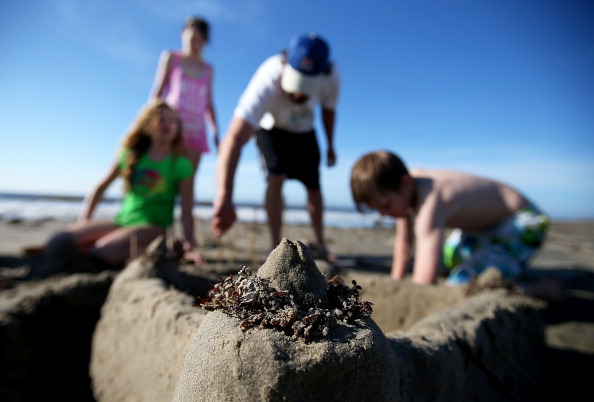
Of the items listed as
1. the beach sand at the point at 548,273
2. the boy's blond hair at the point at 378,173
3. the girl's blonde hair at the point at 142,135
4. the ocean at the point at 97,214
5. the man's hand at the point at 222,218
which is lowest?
the ocean at the point at 97,214

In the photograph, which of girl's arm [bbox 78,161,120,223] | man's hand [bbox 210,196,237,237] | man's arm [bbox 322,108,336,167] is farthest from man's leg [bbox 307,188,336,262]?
girl's arm [bbox 78,161,120,223]

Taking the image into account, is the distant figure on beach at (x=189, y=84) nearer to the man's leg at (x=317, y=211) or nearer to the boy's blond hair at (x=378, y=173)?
the man's leg at (x=317, y=211)

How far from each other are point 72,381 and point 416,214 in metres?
2.68

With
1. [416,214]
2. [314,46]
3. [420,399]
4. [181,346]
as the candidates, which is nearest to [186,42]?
[314,46]

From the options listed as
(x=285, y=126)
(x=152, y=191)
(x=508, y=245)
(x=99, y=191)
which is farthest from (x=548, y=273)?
(x=99, y=191)

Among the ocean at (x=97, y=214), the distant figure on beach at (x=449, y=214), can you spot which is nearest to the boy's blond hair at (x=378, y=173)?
the distant figure on beach at (x=449, y=214)

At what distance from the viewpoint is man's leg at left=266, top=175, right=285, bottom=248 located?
13.4ft

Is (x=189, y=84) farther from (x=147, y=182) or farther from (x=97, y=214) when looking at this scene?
(x=97, y=214)

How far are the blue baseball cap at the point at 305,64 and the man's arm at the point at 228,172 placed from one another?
589mm

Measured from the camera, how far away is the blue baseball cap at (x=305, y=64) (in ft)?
10.8

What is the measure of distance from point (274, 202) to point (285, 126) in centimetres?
82

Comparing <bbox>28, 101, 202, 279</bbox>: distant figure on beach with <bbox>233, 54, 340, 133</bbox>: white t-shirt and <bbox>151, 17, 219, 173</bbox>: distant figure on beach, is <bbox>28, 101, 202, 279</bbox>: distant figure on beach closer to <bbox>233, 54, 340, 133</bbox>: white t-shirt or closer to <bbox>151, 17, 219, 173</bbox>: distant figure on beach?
<bbox>151, 17, 219, 173</bbox>: distant figure on beach

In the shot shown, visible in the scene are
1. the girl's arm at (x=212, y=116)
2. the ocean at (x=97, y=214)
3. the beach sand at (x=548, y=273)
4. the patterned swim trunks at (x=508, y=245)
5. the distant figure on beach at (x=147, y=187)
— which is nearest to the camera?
the beach sand at (x=548, y=273)

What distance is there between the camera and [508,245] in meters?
3.62
